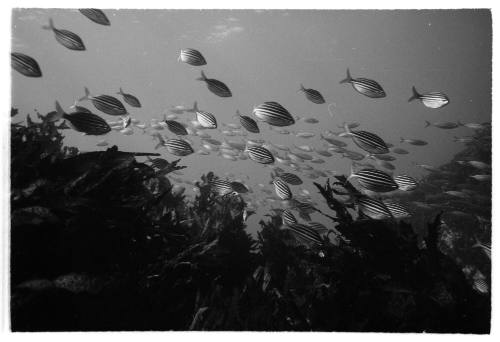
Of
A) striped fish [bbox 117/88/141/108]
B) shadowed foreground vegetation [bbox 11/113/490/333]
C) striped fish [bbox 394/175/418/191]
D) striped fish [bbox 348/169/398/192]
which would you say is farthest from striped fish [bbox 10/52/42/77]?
striped fish [bbox 394/175/418/191]

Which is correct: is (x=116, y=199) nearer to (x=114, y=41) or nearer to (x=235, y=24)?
(x=235, y=24)

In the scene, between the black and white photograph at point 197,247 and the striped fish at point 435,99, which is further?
the striped fish at point 435,99

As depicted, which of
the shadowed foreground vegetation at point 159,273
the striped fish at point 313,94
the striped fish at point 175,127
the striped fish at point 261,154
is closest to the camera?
the shadowed foreground vegetation at point 159,273

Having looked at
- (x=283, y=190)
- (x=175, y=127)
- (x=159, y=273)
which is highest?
(x=175, y=127)

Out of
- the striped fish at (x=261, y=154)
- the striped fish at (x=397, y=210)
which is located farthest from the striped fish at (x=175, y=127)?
the striped fish at (x=397, y=210)

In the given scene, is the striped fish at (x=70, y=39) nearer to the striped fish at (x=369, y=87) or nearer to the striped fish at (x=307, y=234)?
the striped fish at (x=307, y=234)

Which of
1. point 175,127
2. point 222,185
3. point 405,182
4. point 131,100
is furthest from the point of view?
point 131,100

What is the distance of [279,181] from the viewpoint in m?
4.91

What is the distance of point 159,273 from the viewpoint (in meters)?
2.53

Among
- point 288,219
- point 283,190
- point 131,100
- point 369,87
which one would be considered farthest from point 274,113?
point 131,100

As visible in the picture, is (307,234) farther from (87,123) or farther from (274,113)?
(87,123)

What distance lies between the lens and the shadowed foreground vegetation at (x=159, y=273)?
2020 mm
